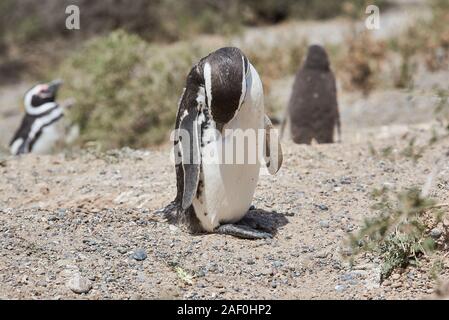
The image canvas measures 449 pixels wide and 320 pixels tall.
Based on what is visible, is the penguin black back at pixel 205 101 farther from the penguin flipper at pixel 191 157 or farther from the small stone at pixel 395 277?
the small stone at pixel 395 277

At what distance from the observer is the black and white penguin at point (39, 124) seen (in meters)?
8.74

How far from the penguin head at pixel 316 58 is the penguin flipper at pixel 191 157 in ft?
9.81

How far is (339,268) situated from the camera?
4340 millimetres

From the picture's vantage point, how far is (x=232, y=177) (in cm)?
457

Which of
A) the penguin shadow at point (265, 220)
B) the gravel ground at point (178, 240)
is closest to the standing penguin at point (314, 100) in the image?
the gravel ground at point (178, 240)

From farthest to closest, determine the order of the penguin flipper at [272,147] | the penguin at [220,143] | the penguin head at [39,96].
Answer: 1. the penguin head at [39,96]
2. the penguin flipper at [272,147]
3. the penguin at [220,143]

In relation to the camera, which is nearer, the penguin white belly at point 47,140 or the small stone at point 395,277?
the small stone at point 395,277

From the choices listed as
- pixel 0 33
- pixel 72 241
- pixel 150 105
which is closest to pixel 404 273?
pixel 72 241

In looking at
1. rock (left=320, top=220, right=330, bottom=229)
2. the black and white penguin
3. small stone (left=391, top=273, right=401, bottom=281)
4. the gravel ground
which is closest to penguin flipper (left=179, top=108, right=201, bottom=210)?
the gravel ground

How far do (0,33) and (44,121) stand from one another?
6898 mm

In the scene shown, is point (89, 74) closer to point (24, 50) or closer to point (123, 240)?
point (123, 240)

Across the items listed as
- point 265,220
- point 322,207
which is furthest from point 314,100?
point 265,220

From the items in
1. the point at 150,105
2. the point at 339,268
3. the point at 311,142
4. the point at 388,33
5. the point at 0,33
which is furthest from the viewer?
the point at 0,33

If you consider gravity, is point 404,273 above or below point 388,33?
below
